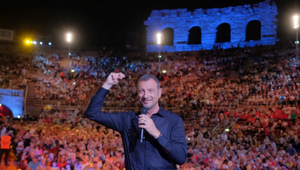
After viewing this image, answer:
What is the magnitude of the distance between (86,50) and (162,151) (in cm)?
3478

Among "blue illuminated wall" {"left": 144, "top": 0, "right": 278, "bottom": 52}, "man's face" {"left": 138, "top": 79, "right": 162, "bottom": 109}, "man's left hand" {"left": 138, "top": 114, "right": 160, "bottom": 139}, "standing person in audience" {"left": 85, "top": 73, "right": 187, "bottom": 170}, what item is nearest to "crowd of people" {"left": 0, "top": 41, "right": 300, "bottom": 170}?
"blue illuminated wall" {"left": 144, "top": 0, "right": 278, "bottom": 52}

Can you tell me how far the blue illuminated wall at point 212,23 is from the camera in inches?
1334

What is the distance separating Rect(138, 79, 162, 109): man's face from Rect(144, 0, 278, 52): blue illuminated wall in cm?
3207

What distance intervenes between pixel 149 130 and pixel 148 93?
0.39m

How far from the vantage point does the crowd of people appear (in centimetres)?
992

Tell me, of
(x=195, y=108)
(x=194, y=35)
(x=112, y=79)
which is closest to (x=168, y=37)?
(x=194, y=35)

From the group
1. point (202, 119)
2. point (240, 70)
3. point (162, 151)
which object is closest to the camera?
point (162, 151)

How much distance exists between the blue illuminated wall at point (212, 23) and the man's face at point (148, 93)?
32069 millimetres

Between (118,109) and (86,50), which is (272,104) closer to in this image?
(118,109)

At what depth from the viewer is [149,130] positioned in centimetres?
227

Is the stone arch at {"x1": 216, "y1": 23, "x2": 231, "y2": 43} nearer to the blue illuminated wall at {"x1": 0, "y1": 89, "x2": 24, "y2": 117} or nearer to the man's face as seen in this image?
the blue illuminated wall at {"x1": 0, "y1": 89, "x2": 24, "y2": 117}

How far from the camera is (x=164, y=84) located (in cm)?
2528

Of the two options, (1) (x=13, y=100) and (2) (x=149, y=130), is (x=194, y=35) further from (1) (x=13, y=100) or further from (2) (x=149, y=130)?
(2) (x=149, y=130)

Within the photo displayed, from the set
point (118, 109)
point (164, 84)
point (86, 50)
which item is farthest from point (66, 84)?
point (86, 50)
